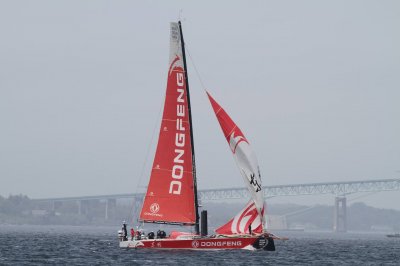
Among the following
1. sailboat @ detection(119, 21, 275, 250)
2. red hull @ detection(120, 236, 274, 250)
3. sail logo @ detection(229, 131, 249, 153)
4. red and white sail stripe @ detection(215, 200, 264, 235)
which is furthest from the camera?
red and white sail stripe @ detection(215, 200, 264, 235)

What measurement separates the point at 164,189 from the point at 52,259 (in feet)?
24.9

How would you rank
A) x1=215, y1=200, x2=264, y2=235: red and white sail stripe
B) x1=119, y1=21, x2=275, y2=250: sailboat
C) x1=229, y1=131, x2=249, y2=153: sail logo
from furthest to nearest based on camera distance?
x1=215, y1=200, x2=264, y2=235: red and white sail stripe → x1=119, y1=21, x2=275, y2=250: sailboat → x1=229, y1=131, x2=249, y2=153: sail logo

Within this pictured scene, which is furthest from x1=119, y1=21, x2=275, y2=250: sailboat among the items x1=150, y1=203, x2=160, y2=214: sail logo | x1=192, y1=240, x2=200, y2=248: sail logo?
x1=192, y1=240, x2=200, y2=248: sail logo

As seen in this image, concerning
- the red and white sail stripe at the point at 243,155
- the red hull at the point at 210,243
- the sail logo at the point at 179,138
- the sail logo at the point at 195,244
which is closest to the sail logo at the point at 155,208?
the sail logo at the point at 179,138

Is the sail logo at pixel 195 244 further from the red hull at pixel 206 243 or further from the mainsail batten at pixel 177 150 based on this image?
the mainsail batten at pixel 177 150

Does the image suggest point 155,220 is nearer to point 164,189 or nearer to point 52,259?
point 164,189

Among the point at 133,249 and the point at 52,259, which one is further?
the point at 133,249

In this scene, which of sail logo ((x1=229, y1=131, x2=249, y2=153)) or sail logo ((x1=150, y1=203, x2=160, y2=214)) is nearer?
sail logo ((x1=229, y1=131, x2=249, y2=153))

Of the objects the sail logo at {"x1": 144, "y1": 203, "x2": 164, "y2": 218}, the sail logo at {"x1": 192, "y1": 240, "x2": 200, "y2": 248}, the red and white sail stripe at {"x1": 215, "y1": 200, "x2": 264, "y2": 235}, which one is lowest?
the sail logo at {"x1": 192, "y1": 240, "x2": 200, "y2": 248}

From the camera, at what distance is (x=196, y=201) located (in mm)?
52469

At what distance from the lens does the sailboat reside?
51500mm

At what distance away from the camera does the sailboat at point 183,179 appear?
51.5 metres

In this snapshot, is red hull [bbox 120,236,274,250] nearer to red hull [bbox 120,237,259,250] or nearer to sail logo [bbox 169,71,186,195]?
red hull [bbox 120,237,259,250]

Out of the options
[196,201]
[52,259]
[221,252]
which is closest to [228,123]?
[196,201]
